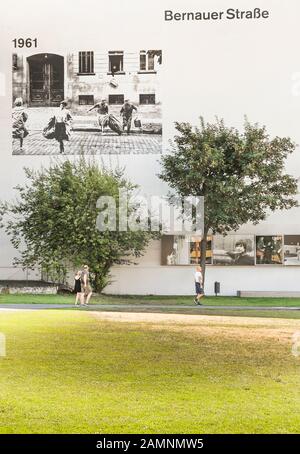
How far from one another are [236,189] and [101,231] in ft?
2.82

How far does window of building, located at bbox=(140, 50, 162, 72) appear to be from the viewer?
98.5 inches

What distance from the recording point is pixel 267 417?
2.18 meters

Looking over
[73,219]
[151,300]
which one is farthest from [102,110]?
[73,219]

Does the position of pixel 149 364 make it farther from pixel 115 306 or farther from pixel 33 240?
pixel 33 240

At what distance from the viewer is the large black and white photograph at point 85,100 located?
7.86ft

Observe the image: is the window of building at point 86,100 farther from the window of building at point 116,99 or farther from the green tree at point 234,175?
the green tree at point 234,175

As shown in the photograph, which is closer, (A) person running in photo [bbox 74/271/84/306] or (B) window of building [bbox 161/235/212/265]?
(A) person running in photo [bbox 74/271/84/306]

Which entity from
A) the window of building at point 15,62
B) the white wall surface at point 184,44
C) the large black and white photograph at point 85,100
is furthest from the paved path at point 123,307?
the window of building at point 15,62

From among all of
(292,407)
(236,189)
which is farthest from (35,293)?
(292,407)

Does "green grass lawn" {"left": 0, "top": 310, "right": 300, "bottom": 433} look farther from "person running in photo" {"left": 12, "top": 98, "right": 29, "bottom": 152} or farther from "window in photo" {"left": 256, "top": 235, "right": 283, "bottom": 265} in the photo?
"person running in photo" {"left": 12, "top": 98, "right": 29, "bottom": 152}

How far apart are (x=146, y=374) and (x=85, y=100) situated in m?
1.08

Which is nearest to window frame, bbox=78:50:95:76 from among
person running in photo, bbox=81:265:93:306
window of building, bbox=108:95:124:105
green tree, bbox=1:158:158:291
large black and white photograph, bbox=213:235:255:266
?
window of building, bbox=108:95:124:105

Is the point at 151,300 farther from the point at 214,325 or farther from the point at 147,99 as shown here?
the point at 214,325

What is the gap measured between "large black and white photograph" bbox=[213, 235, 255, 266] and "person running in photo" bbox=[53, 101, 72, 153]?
1703 millimetres
